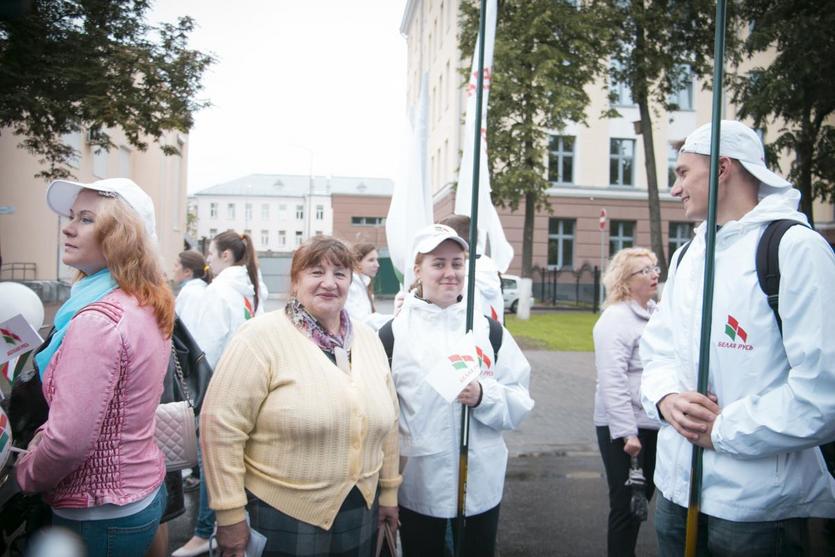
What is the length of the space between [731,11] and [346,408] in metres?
11.5

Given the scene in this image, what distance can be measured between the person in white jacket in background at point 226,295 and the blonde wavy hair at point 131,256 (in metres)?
2.35

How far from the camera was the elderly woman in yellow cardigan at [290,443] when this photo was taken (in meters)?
2.19

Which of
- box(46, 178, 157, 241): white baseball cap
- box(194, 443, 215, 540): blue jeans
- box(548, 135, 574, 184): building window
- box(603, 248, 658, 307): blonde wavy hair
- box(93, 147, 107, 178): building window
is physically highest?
box(548, 135, 574, 184): building window

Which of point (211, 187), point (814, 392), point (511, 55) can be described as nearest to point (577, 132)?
point (511, 55)

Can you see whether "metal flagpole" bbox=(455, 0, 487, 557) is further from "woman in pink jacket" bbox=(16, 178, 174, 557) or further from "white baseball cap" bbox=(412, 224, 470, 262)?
"woman in pink jacket" bbox=(16, 178, 174, 557)

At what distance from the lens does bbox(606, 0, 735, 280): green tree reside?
1573 cm

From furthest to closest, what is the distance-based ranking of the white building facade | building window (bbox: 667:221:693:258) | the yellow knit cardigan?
the white building facade, building window (bbox: 667:221:693:258), the yellow knit cardigan

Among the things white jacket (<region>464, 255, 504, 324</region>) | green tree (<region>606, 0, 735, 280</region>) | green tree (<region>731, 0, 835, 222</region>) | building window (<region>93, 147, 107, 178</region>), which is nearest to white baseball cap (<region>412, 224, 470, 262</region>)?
white jacket (<region>464, 255, 504, 324</region>)

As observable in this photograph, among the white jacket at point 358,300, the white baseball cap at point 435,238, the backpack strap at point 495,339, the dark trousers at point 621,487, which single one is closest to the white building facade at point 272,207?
the white jacket at point 358,300

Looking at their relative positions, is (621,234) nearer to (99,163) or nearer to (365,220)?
(99,163)

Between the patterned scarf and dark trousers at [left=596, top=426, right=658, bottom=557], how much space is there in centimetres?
180

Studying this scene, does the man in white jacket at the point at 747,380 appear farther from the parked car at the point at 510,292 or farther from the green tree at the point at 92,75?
the parked car at the point at 510,292

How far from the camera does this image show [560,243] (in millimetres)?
29844

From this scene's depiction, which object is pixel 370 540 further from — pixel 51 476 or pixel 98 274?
pixel 98 274
